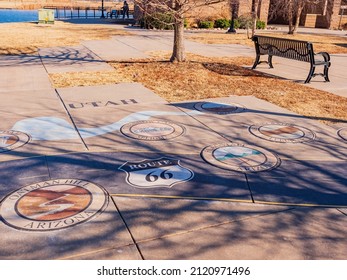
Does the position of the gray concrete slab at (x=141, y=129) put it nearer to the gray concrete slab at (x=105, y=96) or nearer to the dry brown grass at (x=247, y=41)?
the gray concrete slab at (x=105, y=96)

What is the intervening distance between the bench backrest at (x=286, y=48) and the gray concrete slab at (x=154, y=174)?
23.5 feet

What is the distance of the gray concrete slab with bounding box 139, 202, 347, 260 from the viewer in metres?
3.42

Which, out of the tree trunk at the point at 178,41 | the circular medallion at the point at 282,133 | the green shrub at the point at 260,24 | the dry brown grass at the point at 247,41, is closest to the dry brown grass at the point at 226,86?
the tree trunk at the point at 178,41

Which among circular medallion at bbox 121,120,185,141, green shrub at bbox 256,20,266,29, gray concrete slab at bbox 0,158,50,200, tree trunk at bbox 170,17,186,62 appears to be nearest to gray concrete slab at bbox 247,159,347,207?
circular medallion at bbox 121,120,185,141

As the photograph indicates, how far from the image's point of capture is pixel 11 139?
19.8 feet

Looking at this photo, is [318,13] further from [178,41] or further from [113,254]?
[113,254]

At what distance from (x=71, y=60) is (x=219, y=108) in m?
7.65

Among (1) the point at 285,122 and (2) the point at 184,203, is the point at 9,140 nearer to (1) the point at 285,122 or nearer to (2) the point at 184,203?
(2) the point at 184,203

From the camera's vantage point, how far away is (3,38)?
62.2ft

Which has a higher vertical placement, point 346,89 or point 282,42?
point 282,42

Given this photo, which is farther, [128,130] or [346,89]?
[346,89]

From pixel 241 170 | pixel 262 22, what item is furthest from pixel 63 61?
pixel 262 22

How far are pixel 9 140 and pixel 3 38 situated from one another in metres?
15.4

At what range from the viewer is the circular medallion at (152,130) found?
6348mm
